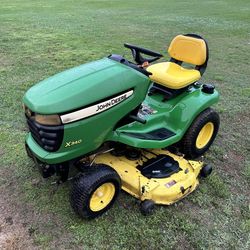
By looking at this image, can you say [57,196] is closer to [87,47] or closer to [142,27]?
[87,47]

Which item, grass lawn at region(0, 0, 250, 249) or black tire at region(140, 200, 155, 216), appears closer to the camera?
grass lawn at region(0, 0, 250, 249)

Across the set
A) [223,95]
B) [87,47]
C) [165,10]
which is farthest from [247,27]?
[223,95]

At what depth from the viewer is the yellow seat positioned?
329 cm

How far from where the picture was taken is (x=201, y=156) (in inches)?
146

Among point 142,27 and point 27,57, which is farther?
point 142,27

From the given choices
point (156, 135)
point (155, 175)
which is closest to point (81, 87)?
point (156, 135)

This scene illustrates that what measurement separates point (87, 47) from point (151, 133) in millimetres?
5160

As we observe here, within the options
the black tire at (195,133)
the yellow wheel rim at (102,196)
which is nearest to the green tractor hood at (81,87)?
the yellow wheel rim at (102,196)

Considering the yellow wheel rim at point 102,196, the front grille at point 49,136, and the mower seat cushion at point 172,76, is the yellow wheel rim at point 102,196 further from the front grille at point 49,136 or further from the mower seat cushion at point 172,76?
the mower seat cushion at point 172,76

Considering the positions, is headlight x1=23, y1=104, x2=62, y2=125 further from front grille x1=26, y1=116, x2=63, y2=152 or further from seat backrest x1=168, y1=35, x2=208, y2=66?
seat backrest x1=168, y1=35, x2=208, y2=66

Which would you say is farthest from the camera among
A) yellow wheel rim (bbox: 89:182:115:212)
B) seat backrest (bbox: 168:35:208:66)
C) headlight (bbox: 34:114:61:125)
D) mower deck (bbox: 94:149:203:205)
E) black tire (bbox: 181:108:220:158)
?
seat backrest (bbox: 168:35:208:66)

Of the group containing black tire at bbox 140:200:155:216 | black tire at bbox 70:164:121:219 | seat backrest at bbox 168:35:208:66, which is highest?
seat backrest at bbox 168:35:208:66

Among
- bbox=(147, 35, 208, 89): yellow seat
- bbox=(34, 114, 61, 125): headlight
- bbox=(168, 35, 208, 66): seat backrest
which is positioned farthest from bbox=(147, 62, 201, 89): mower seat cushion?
bbox=(34, 114, 61, 125): headlight

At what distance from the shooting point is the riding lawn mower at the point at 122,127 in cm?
250
